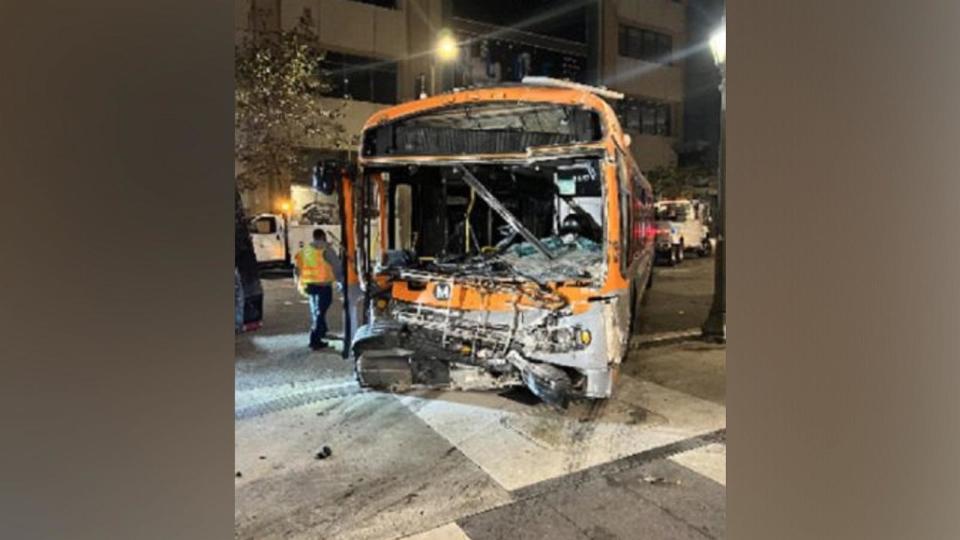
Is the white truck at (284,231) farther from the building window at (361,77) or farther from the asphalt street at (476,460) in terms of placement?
the asphalt street at (476,460)

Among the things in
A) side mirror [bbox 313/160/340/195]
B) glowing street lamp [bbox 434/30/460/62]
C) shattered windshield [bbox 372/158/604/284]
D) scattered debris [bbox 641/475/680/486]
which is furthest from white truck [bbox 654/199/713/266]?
scattered debris [bbox 641/475/680/486]

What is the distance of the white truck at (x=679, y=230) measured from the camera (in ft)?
74.9

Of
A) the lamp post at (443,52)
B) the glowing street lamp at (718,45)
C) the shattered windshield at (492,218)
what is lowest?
the shattered windshield at (492,218)

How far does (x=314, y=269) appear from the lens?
9.38m

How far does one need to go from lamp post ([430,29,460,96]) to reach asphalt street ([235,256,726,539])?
53.6 feet

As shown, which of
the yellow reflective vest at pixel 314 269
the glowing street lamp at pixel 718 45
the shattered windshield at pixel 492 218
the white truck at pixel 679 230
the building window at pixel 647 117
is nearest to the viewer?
the shattered windshield at pixel 492 218

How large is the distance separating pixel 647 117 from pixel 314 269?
2715 centimetres

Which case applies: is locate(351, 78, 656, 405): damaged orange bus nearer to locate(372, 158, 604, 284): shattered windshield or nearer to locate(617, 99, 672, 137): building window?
locate(372, 158, 604, 284): shattered windshield
